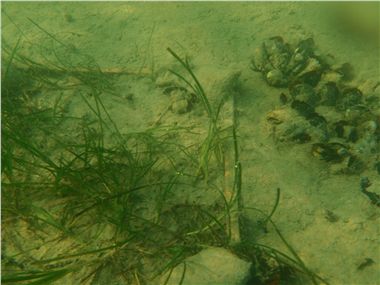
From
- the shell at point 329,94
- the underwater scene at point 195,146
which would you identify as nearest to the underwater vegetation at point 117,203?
the underwater scene at point 195,146

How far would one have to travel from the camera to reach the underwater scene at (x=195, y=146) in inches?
99.2

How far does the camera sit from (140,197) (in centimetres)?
286

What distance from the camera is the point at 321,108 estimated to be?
3449 mm

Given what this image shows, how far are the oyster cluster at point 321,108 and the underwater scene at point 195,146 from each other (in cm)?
1

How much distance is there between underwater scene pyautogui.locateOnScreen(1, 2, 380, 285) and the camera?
252 centimetres

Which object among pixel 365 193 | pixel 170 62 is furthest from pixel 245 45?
pixel 365 193

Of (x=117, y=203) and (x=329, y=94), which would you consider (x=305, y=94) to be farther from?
(x=117, y=203)

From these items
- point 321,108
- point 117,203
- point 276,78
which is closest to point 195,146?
point 117,203

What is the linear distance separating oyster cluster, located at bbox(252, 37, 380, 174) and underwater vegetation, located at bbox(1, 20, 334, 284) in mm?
36

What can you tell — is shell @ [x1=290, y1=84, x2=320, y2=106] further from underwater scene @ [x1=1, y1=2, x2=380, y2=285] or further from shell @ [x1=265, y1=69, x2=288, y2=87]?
shell @ [x1=265, y1=69, x2=288, y2=87]

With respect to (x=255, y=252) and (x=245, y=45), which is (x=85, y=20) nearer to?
(x=245, y=45)

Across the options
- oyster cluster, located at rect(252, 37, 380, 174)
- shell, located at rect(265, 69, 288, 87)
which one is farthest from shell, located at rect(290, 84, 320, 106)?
shell, located at rect(265, 69, 288, 87)

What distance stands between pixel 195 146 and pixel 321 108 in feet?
3.68

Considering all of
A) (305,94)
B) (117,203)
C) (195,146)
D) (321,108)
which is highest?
(305,94)
